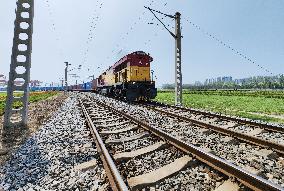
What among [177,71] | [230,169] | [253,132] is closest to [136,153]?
[230,169]

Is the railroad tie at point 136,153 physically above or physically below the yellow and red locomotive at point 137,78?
below

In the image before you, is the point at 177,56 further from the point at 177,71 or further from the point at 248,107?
the point at 248,107

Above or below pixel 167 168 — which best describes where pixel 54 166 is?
below

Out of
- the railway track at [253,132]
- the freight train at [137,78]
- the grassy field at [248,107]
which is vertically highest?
the freight train at [137,78]

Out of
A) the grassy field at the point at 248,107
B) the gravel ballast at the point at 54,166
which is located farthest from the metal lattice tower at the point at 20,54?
the grassy field at the point at 248,107

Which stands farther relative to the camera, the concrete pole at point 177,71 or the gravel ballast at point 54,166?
the concrete pole at point 177,71

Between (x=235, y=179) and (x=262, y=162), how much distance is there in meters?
1.51

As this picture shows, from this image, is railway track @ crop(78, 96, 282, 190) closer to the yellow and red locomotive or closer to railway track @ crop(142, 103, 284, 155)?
railway track @ crop(142, 103, 284, 155)

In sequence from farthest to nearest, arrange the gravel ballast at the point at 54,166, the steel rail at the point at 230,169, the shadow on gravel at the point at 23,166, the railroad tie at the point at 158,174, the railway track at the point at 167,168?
the shadow on gravel at the point at 23,166
the gravel ballast at the point at 54,166
the railroad tie at the point at 158,174
the railway track at the point at 167,168
the steel rail at the point at 230,169

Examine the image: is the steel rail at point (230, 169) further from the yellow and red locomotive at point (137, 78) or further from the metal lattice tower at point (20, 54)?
the yellow and red locomotive at point (137, 78)

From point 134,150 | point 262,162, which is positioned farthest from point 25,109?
point 262,162

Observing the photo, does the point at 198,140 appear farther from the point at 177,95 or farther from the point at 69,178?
the point at 177,95

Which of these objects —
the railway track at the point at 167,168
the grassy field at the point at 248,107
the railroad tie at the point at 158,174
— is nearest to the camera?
the railway track at the point at 167,168

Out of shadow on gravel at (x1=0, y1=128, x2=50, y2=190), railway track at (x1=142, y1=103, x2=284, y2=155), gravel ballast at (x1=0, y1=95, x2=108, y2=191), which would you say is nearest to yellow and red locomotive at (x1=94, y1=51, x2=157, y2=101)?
railway track at (x1=142, y1=103, x2=284, y2=155)
